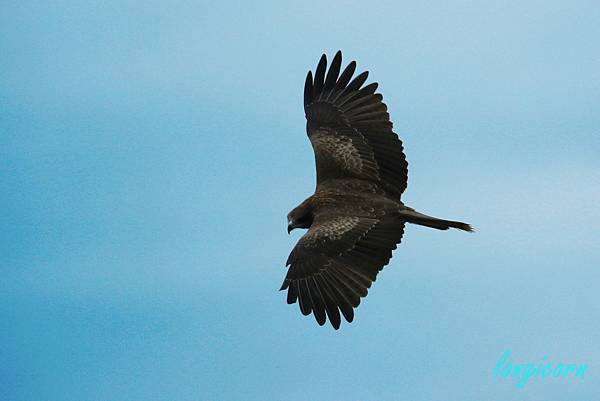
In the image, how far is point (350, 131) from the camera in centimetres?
1555

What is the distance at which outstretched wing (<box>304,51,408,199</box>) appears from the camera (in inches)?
590

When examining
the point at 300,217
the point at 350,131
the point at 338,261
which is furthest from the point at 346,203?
the point at 350,131

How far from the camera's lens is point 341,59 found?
15.9 metres

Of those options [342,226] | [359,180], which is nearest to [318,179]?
[359,180]

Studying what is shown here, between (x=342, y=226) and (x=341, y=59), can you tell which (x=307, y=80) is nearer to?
(x=341, y=59)

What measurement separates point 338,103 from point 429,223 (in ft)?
9.73

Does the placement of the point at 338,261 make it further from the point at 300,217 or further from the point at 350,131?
the point at 350,131

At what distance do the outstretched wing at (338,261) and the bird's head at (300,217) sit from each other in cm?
60

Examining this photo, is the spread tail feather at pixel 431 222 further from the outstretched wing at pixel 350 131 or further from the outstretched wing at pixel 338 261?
the outstretched wing at pixel 350 131

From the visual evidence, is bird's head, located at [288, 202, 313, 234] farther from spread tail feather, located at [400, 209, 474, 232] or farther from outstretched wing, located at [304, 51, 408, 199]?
spread tail feather, located at [400, 209, 474, 232]

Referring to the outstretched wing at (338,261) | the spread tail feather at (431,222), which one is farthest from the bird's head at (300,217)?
the spread tail feather at (431,222)

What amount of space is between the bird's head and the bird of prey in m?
0.02

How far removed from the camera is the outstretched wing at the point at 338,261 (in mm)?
13031

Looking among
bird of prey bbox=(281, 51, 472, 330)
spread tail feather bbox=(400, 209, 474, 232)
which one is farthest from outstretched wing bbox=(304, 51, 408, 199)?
spread tail feather bbox=(400, 209, 474, 232)
